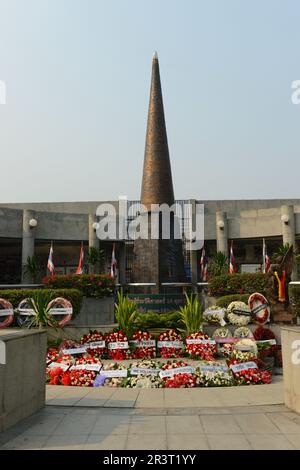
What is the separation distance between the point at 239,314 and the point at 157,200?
898 cm

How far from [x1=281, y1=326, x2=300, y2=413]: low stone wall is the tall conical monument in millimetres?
13086

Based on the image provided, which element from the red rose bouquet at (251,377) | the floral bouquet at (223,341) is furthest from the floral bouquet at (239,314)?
the red rose bouquet at (251,377)

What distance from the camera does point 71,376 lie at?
8039 millimetres

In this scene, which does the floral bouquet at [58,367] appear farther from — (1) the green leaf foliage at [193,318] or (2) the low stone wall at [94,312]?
(2) the low stone wall at [94,312]

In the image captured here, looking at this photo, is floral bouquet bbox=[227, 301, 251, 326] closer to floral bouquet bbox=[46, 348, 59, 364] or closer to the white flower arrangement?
the white flower arrangement

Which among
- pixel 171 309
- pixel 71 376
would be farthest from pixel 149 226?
pixel 71 376

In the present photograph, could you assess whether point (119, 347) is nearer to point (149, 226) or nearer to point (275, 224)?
point (149, 226)

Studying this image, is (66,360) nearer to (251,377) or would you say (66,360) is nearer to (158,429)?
(251,377)

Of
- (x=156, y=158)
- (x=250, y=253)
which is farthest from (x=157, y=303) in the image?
(x=250, y=253)

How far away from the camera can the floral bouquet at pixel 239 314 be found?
39.7 feet

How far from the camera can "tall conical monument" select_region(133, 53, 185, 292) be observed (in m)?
19.3

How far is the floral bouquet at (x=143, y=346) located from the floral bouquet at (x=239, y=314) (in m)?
2.79

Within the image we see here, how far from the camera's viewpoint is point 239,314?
481 inches

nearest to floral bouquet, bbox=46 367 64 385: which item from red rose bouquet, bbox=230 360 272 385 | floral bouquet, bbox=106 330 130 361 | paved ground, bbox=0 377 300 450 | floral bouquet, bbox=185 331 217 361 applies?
paved ground, bbox=0 377 300 450
